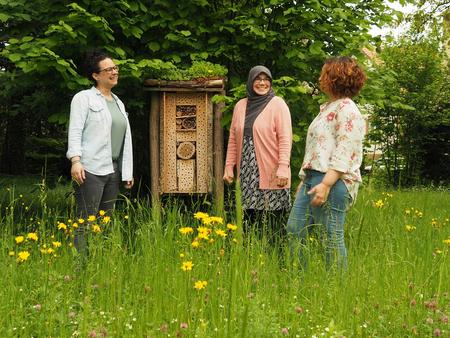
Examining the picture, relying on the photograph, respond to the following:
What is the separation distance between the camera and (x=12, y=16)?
18.9ft

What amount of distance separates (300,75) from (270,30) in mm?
650

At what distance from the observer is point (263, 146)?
195 inches

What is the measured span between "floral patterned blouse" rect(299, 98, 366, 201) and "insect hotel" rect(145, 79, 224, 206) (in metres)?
1.66

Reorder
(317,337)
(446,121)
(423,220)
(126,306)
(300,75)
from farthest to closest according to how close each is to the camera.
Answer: (446,121), (300,75), (423,220), (126,306), (317,337)

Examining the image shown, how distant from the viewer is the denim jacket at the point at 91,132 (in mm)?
4547

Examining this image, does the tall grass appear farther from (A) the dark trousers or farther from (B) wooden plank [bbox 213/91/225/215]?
(B) wooden plank [bbox 213/91/225/215]

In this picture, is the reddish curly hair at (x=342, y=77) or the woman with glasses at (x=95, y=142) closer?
the reddish curly hair at (x=342, y=77)

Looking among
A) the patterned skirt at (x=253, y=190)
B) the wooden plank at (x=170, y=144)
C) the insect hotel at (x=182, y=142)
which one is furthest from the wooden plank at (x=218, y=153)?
the patterned skirt at (x=253, y=190)

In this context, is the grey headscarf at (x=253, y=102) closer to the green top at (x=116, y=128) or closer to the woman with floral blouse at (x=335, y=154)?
the woman with floral blouse at (x=335, y=154)

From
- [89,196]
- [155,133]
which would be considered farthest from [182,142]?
[89,196]

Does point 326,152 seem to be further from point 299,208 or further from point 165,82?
point 165,82

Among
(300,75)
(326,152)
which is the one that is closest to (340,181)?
(326,152)

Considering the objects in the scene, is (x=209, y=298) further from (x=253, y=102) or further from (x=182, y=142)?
(x=182, y=142)

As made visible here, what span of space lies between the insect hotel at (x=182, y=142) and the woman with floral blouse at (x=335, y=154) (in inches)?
64.0
